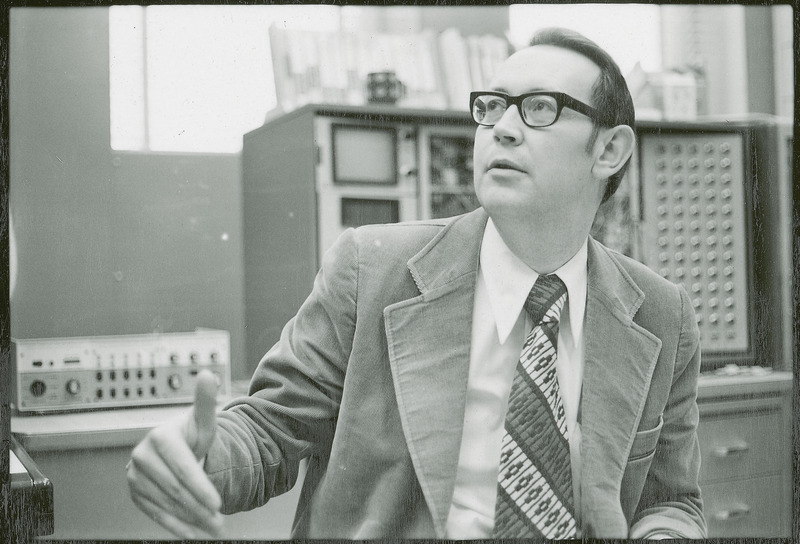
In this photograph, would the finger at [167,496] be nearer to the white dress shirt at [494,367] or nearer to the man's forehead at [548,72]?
the white dress shirt at [494,367]

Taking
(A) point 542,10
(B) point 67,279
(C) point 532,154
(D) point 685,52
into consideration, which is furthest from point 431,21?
(B) point 67,279

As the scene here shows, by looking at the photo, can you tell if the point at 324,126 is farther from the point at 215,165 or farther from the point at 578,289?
the point at 578,289

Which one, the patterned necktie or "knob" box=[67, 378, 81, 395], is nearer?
the patterned necktie

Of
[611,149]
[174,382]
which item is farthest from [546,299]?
[174,382]

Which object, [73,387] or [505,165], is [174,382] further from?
[505,165]

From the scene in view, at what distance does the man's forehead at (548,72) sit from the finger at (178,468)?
857 millimetres

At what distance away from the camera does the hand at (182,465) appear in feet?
3.98

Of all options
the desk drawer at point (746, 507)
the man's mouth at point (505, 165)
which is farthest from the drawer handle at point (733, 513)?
the man's mouth at point (505, 165)

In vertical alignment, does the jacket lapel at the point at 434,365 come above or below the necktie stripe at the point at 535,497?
above

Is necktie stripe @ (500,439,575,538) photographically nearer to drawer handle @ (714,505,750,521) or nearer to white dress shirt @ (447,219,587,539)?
white dress shirt @ (447,219,587,539)

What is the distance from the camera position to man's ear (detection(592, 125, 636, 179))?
1467mm

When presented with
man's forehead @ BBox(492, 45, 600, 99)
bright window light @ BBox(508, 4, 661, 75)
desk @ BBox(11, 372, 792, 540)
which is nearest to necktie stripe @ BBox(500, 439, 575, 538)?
desk @ BBox(11, 372, 792, 540)

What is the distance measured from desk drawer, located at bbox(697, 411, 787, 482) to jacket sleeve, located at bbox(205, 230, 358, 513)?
2.70 ft

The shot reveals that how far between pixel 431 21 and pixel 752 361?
1.17 m
